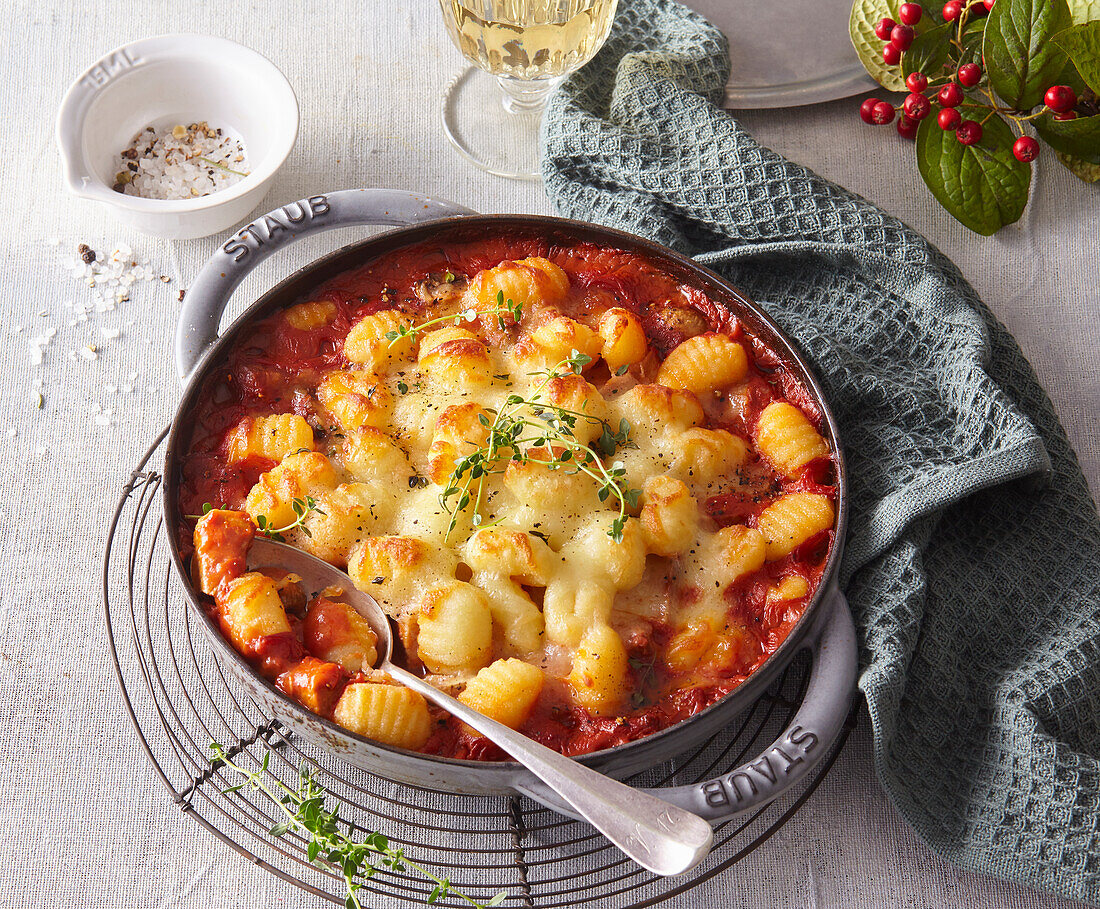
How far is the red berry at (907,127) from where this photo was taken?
2.99m

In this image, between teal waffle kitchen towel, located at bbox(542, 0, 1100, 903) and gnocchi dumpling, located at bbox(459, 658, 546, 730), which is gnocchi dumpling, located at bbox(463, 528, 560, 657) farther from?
teal waffle kitchen towel, located at bbox(542, 0, 1100, 903)

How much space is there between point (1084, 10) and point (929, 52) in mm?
381

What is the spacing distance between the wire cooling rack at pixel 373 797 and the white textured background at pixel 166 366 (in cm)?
6

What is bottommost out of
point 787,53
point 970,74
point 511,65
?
point 511,65

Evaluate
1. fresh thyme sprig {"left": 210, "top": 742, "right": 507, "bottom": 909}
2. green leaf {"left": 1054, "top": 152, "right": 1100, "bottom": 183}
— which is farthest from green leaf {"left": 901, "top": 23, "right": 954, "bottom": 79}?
fresh thyme sprig {"left": 210, "top": 742, "right": 507, "bottom": 909}

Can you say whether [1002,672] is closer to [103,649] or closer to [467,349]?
[467,349]

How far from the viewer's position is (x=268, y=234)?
235 cm

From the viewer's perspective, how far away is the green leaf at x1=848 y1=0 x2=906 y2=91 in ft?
9.57

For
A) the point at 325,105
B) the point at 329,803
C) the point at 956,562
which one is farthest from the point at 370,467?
the point at 325,105

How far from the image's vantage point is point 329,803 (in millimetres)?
2182

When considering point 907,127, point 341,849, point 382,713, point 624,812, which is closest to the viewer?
point 624,812

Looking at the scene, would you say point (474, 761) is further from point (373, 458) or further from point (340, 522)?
point (373, 458)

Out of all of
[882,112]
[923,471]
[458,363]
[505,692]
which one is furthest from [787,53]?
[505,692]

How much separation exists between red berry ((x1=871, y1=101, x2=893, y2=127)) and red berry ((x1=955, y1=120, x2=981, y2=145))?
0.83ft
